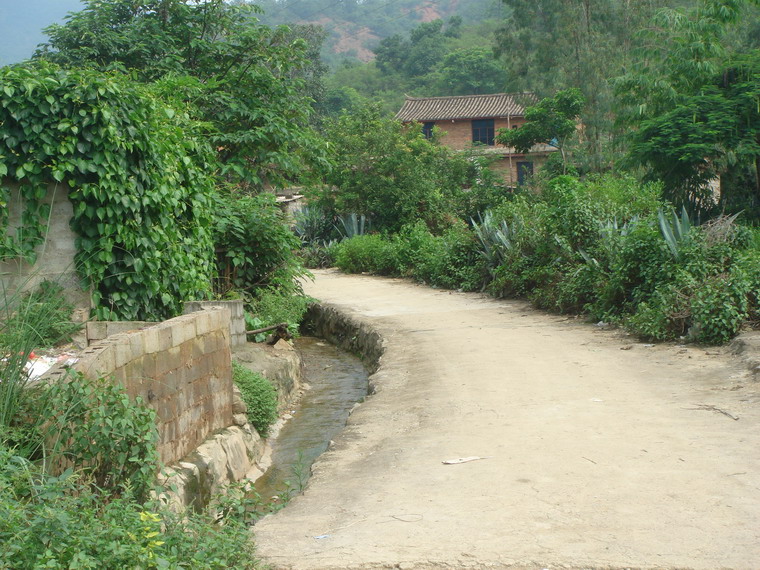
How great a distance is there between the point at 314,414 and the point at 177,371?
3.77 m

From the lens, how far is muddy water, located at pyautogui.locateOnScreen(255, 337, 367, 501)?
24.2ft

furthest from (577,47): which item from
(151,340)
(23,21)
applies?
(23,21)

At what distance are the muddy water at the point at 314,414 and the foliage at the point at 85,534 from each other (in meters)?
1.52

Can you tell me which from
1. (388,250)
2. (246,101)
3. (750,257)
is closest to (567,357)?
(750,257)

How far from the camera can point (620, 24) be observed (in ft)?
124

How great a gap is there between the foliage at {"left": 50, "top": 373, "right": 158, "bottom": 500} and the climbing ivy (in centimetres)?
350

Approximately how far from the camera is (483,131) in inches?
1670

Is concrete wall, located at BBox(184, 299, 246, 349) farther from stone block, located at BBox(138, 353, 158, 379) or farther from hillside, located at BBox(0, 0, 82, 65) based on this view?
hillside, located at BBox(0, 0, 82, 65)

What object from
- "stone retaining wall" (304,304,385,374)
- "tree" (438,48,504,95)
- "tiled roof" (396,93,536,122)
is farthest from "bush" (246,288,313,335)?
"tree" (438,48,504,95)

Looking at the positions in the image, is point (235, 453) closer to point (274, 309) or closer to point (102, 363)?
point (102, 363)

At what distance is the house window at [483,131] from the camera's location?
138ft

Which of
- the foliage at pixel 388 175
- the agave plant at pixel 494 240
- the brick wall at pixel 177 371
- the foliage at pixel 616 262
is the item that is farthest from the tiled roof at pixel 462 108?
the brick wall at pixel 177 371

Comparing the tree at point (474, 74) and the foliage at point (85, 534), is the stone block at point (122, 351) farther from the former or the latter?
the tree at point (474, 74)

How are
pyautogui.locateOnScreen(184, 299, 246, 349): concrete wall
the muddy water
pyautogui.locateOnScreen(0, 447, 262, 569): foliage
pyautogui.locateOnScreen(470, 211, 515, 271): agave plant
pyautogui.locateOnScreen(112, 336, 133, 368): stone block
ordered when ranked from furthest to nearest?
pyautogui.locateOnScreen(470, 211, 515, 271): agave plant
pyautogui.locateOnScreen(184, 299, 246, 349): concrete wall
the muddy water
pyautogui.locateOnScreen(112, 336, 133, 368): stone block
pyautogui.locateOnScreen(0, 447, 262, 569): foliage
